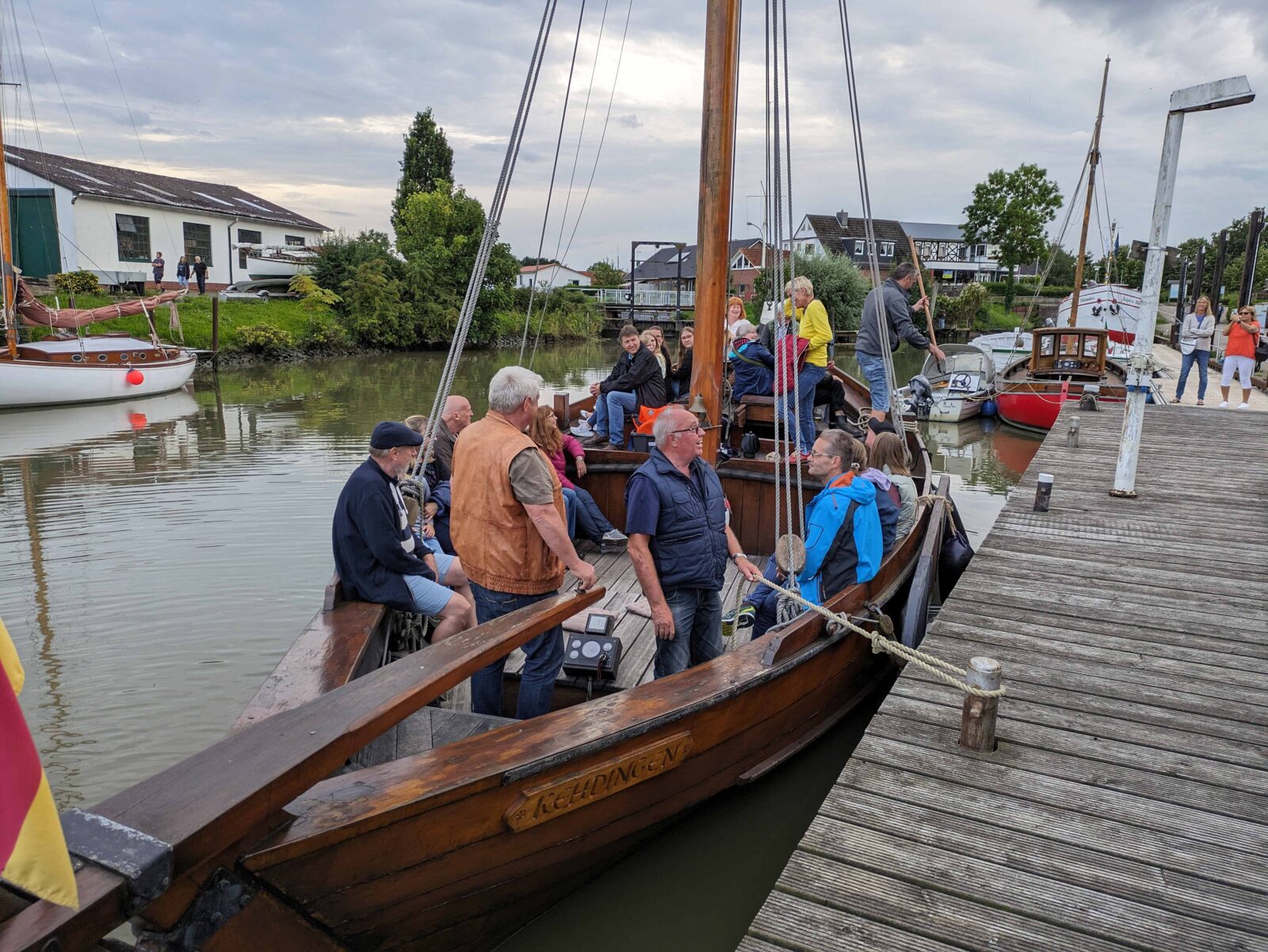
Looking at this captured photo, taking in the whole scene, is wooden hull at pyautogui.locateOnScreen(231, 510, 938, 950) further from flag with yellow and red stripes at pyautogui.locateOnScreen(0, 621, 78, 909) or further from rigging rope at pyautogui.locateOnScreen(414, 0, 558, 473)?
rigging rope at pyautogui.locateOnScreen(414, 0, 558, 473)

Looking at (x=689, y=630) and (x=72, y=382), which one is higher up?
(x=689, y=630)

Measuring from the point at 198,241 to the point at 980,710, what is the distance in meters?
38.5

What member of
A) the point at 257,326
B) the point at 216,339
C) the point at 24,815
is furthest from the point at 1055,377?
the point at 257,326

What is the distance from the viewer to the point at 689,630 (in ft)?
13.8

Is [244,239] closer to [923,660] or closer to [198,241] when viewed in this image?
[198,241]

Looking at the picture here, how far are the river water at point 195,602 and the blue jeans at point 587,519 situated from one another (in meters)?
2.31

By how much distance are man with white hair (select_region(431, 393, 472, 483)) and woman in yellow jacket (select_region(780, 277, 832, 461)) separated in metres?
3.07

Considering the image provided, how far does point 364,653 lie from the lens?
12.5 feet

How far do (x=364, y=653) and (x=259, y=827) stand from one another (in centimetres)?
172

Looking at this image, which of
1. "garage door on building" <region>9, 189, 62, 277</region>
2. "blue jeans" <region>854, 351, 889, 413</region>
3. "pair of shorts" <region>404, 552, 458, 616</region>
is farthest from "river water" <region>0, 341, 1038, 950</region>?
"garage door on building" <region>9, 189, 62, 277</region>

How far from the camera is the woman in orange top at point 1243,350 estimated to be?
11719 millimetres

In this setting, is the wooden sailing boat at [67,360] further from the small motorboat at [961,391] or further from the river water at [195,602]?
the small motorboat at [961,391]

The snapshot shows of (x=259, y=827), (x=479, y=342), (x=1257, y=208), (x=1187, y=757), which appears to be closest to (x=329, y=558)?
(x=259, y=827)

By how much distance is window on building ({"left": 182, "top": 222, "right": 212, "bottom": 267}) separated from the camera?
112 feet
